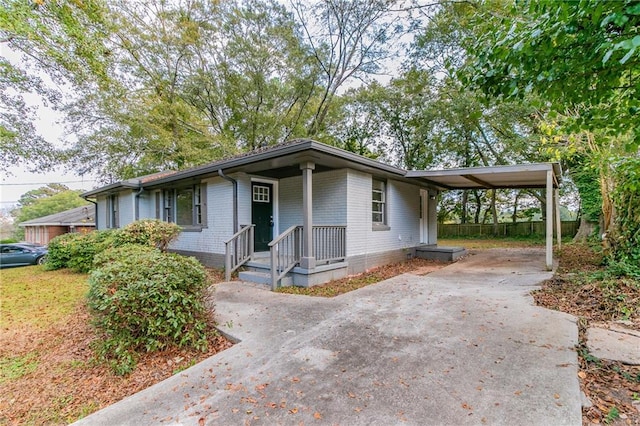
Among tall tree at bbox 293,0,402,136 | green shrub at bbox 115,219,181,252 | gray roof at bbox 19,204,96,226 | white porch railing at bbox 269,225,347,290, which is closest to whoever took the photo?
white porch railing at bbox 269,225,347,290

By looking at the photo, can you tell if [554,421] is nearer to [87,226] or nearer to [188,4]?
[188,4]

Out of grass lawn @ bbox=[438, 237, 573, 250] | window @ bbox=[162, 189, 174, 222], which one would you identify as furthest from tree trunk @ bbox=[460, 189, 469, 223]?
window @ bbox=[162, 189, 174, 222]

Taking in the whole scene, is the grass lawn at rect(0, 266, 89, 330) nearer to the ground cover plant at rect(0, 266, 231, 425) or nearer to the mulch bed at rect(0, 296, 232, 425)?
the ground cover plant at rect(0, 266, 231, 425)

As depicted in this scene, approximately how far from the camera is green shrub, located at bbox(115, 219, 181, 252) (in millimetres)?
7715

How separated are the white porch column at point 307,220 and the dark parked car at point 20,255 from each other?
1236 centimetres

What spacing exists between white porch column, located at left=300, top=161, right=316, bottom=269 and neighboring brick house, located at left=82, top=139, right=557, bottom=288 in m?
0.02

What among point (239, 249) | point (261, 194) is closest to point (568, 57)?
point (239, 249)

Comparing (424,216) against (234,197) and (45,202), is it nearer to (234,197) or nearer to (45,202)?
(234,197)

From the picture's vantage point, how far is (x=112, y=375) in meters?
3.01

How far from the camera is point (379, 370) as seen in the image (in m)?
2.86

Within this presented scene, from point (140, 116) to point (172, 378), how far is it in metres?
14.8

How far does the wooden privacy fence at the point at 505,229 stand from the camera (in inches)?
654

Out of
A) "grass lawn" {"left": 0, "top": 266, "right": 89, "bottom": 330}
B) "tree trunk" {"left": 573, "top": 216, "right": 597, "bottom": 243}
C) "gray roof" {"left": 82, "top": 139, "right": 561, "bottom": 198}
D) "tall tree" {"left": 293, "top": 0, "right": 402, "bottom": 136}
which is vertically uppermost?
"tall tree" {"left": 293, "top": 0, "right": 402, "bottom": 136}

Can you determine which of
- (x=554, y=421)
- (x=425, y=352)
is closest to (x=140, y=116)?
(x=425, y=352)
